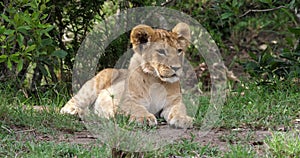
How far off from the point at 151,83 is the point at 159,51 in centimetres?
34

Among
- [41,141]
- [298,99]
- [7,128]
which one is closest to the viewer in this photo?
[41,141]

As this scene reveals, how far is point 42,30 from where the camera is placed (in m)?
5.57

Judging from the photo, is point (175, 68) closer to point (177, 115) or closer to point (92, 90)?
point (177, 115)

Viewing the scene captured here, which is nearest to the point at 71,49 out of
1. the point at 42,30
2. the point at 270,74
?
the point at 42,30

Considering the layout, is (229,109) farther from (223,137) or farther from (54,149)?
(54,149)

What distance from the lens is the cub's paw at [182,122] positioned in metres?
5.22

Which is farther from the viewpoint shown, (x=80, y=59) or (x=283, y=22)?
(x=283, y=22)

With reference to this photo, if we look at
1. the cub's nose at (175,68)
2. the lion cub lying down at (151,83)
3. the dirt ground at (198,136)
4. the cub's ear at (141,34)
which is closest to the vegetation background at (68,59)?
the dirt ground at (198,136)

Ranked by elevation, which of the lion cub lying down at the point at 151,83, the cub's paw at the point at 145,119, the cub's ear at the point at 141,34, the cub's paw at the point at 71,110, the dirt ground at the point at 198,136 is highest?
the cub's ear at the point at 141,34

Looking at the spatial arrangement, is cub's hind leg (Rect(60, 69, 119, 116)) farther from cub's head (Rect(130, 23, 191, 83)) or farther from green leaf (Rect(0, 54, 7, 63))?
green leaf (Rect(0, 54, 7, 63))

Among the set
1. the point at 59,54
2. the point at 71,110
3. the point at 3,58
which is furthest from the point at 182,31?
the point at 3,58

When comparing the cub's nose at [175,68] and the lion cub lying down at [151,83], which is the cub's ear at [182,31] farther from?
the cub's nose at [175,68]

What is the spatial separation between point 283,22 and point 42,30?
207 inches

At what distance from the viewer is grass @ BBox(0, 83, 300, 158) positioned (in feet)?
13.8
